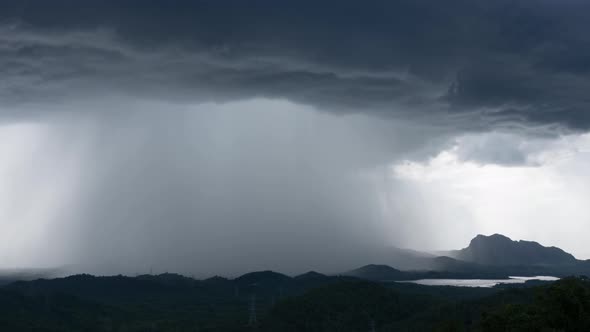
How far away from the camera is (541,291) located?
148125mm

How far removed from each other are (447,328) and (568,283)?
4608cm

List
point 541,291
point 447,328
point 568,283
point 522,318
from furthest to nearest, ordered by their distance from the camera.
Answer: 1. point 447,328
2. point 541,291
3. point 568,283
4. point 522,318

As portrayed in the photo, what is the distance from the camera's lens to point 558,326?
129625 millimetres

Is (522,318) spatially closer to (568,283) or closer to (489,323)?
(489,323)

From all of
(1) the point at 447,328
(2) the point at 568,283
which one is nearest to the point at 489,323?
(2) the point at 568,283

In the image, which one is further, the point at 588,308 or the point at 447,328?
the point at 447,328

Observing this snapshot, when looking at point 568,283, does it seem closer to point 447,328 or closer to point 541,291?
point 541,291

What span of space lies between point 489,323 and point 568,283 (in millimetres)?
20222

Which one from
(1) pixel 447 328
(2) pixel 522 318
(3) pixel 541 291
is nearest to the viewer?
(2) pixel 522 318

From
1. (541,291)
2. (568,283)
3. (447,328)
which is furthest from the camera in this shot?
(447,328)

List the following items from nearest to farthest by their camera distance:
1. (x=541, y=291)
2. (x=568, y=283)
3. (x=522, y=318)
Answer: (x=522, y=318)
(x=568, y=283)
(x=541, y=291)

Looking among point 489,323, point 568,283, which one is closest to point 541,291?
point 568,283

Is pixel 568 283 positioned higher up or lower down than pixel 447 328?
higher up

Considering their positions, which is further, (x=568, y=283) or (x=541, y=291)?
(x=541, y=291)
